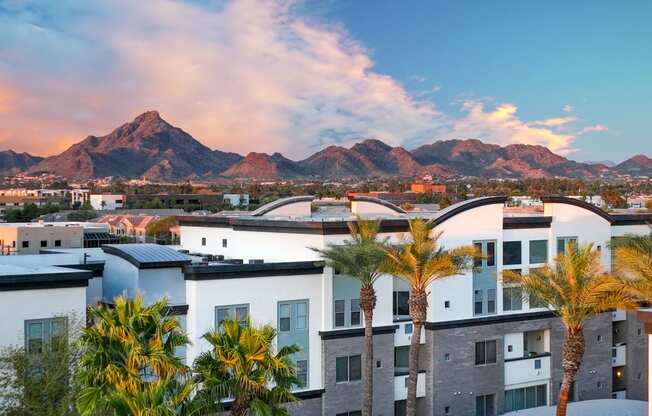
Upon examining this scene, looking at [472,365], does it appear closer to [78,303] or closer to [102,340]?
[78,303]

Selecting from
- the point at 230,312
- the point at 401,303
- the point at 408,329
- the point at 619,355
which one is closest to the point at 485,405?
the point at 408,329

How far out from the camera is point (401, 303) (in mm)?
33031

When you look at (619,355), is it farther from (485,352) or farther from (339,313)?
(339,313)

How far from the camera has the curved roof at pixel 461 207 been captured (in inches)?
1292

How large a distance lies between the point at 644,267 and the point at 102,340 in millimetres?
16799

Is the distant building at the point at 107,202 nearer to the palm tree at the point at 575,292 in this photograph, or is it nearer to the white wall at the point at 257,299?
the white wall at the point at 257,299

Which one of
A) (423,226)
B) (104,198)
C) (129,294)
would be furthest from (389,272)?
(104,198)

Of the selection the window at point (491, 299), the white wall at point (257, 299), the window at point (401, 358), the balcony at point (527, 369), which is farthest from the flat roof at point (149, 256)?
the balcony at point (527, 369)

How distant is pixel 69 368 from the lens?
→ 1991cm

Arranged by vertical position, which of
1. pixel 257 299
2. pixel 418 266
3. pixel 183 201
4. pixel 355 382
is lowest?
pixel 355 382

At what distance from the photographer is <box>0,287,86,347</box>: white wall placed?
22.8m

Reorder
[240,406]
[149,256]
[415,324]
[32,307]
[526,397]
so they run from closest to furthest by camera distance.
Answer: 1. [240,406]
2. [32,307]
3. [415,324]
4. [149,256]
5. [526,397]

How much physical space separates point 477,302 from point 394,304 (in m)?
3.94

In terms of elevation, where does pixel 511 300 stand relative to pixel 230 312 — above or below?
below
